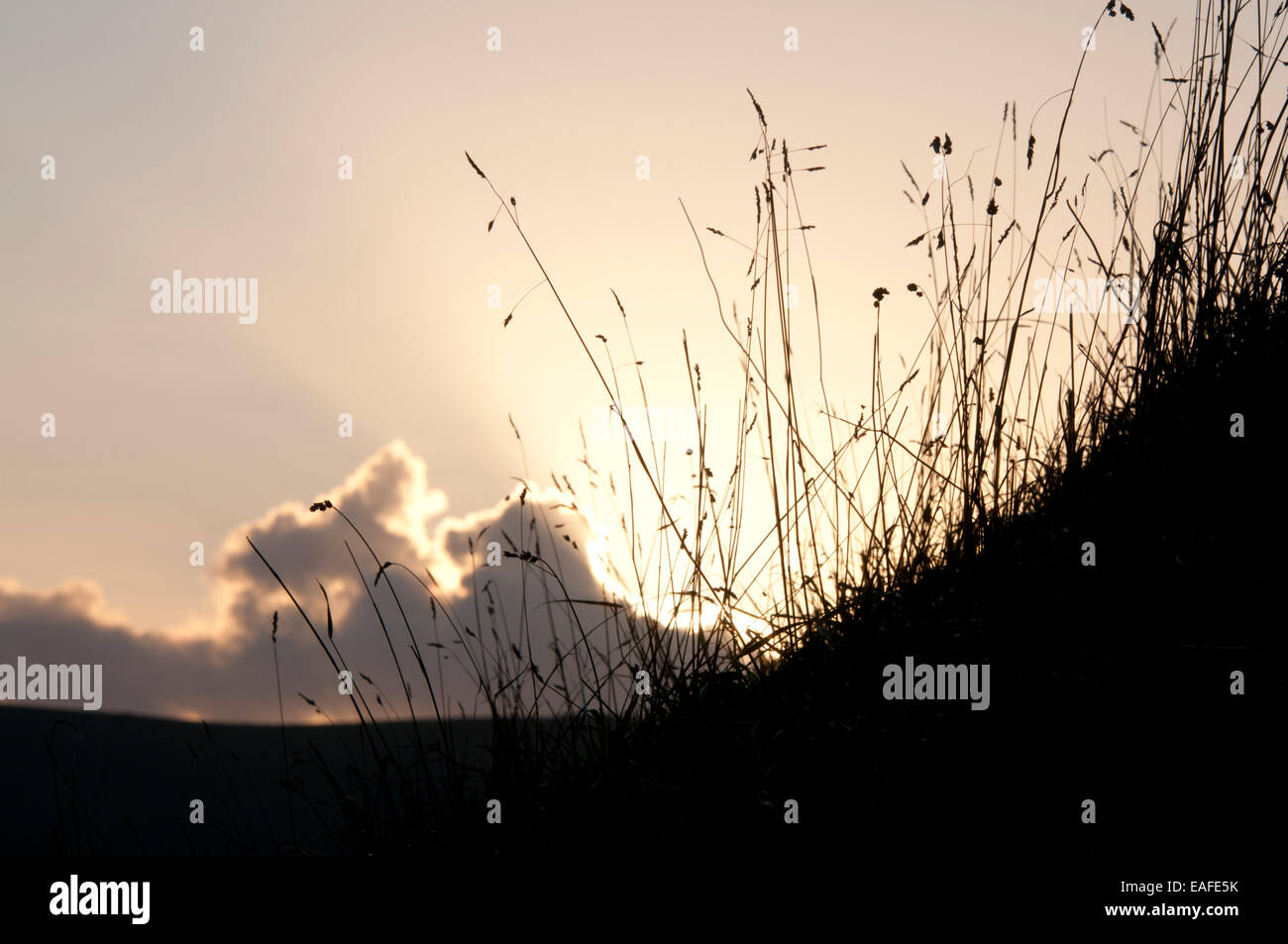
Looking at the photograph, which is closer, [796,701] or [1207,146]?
[796,701]

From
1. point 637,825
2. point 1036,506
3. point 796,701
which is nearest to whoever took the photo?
point 637,825

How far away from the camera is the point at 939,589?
1.91 meters

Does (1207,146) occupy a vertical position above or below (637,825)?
above

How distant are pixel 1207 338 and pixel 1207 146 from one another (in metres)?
0.49

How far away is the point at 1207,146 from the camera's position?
2.23 metres

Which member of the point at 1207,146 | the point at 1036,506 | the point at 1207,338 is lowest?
the point at 1036,506

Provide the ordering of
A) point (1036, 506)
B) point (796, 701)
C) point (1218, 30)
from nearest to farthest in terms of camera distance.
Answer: point (796, 701) < point (1036, 506) < point (1218, 30)
